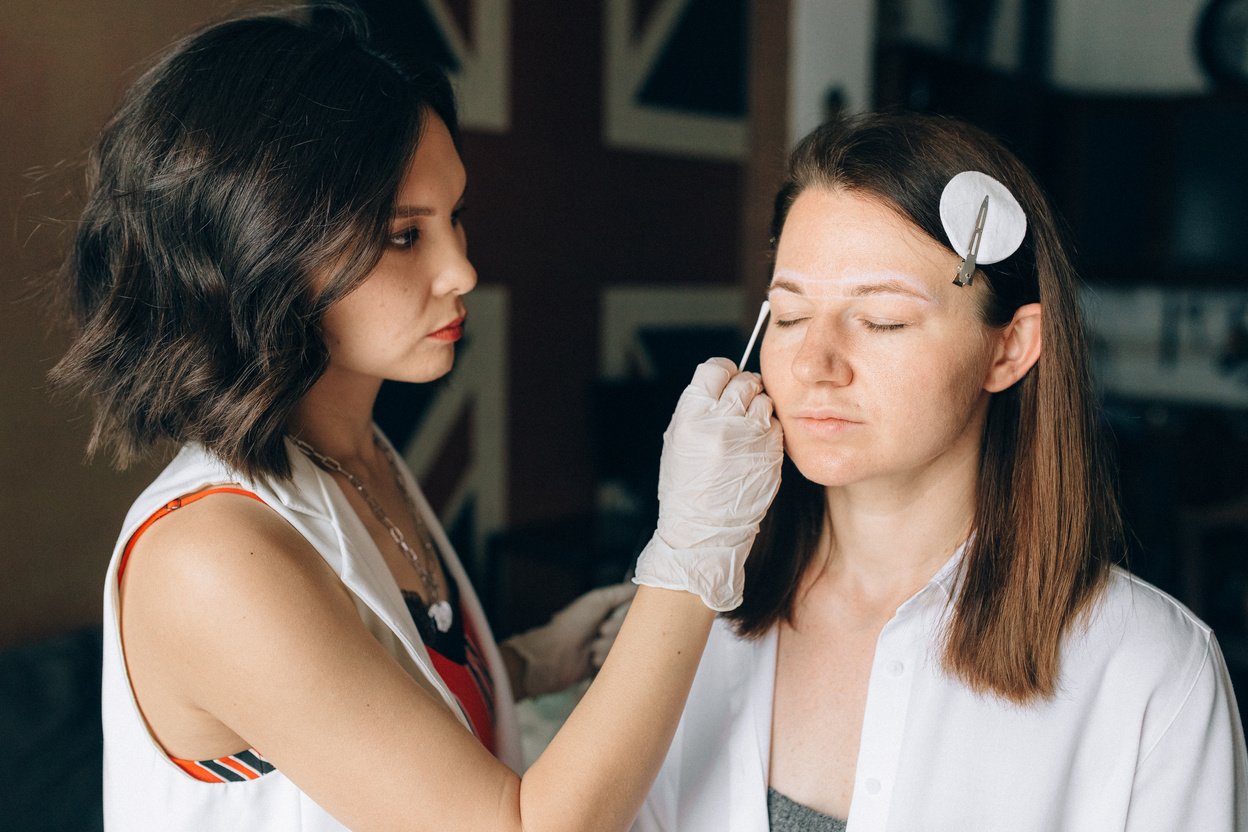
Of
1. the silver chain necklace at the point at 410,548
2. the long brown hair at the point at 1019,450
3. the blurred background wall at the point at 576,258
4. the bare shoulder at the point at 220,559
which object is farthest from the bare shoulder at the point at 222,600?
the blurred background wall at the point at 576,258

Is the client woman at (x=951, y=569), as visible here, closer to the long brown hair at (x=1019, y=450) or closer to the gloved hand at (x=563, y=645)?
the long brown hair at (x=1019, y=450)

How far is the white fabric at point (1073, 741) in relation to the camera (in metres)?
1.07

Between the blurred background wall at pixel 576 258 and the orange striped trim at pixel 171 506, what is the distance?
2.65 feet

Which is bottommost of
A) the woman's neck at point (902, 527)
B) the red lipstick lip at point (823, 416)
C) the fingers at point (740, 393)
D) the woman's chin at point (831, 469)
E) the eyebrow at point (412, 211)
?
the woman's neck at point (902, 527)

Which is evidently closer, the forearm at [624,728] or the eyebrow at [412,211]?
the forearm at [624,728]

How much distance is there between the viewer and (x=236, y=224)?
1.09 metres

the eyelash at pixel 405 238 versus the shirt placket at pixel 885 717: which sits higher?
the eyelash at pixel 405 238

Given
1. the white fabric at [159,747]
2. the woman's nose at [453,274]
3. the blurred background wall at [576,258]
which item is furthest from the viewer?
the blurred background wall at [576,258]

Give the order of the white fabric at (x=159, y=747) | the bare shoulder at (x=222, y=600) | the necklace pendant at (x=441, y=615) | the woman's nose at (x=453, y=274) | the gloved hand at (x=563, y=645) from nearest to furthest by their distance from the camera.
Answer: the bare shoulder at (x=222, y=600) < the white fabric at (x=159, y=747) < the woman's nose at (x=453, y=274) < the necklace pendant at (x=441, y=615) < the gloved hand at (x=563, y=645)

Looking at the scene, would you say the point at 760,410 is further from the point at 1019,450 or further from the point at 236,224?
the point at 236,224

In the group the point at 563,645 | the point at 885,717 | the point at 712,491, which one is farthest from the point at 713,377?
the point at 563,645

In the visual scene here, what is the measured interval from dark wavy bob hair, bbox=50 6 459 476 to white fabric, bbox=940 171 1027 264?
0.62 metres

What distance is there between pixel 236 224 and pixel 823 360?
0.66 metres

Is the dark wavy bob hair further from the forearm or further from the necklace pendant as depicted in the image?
the forearm
